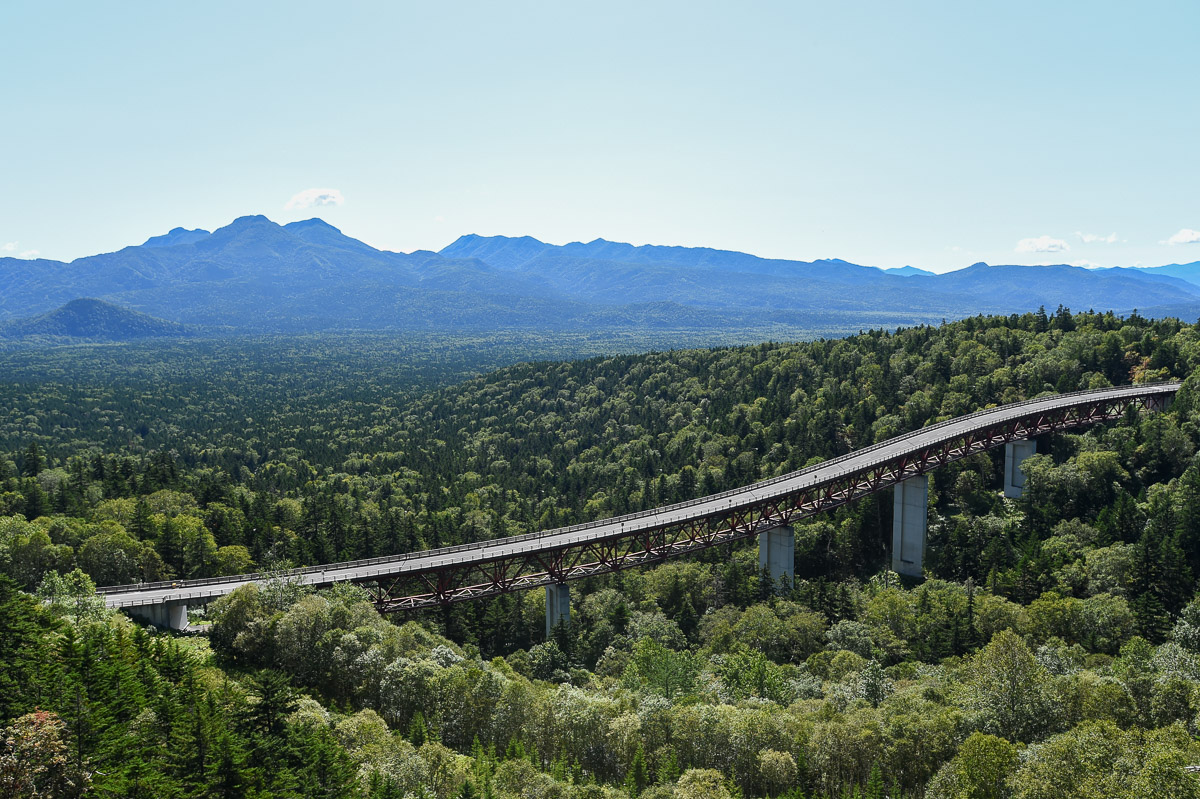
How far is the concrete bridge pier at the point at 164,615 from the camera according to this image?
63531 mm

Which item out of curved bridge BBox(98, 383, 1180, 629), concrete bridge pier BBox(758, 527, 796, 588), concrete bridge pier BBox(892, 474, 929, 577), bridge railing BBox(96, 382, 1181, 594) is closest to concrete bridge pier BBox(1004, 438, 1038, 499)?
curved bridge BBox(98, 383, 1180, 629)

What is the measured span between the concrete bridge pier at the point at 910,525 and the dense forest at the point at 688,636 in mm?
2469

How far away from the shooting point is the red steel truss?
72.2 meters

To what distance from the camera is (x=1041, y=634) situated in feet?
208

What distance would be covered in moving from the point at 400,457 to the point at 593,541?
93205 millimetres

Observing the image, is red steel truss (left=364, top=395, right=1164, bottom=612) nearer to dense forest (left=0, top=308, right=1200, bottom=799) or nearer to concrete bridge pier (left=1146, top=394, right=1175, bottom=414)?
concrete bridge pier (left=1146, top=394, right=1175, bottom=414)

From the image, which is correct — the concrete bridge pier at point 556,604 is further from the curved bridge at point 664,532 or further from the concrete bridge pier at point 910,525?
the concrete bridge pier at point 910,525

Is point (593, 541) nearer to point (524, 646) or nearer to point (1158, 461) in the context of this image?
point (524, 646)

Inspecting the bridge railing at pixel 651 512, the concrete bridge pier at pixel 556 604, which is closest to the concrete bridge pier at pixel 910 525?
the bridge railing at pixel 651 512

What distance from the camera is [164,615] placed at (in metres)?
64.0

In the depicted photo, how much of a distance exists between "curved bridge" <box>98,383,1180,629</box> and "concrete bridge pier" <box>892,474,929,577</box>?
0.42 m

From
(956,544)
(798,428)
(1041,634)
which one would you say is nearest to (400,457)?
(798,428)

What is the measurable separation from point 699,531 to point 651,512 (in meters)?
6.17

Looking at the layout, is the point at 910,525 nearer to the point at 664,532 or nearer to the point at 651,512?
the point at 651,512
